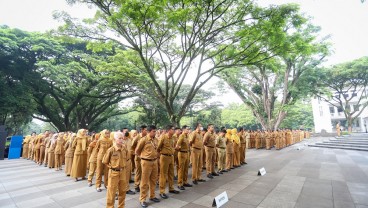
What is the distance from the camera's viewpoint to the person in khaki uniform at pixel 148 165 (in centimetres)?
516

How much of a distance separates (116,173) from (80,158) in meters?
4.46

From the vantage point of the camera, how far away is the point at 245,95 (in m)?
24.2

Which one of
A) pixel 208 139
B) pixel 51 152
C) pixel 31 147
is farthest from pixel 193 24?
pixel 31 147

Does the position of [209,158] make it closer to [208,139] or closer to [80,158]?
[208,139]

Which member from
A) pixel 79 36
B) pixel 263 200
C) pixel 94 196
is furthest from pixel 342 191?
pixel 79 36

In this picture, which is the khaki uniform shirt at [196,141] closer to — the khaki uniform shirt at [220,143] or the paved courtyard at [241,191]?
the paved courtyard at [241,191]

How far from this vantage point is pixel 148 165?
17.3 ft

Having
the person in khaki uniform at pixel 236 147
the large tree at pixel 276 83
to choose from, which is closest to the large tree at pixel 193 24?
the person in khaki uniform at pixel 236 147

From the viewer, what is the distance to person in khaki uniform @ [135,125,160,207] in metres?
5.16

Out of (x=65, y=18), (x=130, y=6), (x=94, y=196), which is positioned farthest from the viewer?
(x=65, y=18)

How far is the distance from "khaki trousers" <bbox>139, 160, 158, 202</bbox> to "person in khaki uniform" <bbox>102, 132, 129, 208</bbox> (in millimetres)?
595

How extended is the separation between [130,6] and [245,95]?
1879cm

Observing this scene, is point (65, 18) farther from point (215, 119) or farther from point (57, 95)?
point (215, 119)

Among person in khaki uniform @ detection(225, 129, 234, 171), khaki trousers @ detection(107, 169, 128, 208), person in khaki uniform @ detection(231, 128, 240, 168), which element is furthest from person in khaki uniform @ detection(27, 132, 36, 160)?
person in khaki uniform @ detection(231, 128, 240, 168)
